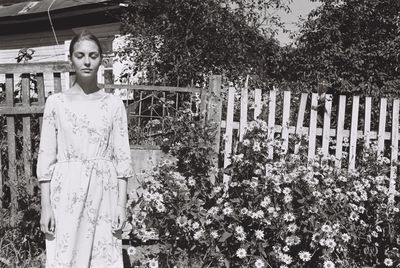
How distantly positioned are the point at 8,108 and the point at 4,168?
1.85 ft

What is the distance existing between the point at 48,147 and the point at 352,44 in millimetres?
6416

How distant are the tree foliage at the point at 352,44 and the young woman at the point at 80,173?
5309 millimetres

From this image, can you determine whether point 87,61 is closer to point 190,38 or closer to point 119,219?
point 119,219

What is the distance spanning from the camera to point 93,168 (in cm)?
258

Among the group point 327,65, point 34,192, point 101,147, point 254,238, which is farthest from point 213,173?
point 327,65

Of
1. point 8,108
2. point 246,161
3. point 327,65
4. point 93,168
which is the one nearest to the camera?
point 93,168

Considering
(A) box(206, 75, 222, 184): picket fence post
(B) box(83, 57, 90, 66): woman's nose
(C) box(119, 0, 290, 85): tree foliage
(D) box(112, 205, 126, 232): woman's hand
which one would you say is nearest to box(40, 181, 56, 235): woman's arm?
(D) box(112, 205, 126, 232): woman's hand

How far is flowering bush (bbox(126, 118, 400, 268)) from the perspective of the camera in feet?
12.4

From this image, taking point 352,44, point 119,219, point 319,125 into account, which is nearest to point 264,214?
point 319,125

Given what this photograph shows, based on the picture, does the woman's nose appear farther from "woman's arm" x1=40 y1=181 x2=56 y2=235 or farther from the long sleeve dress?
"woman's arm" x1=40 y1=181 x2=56 y2=235

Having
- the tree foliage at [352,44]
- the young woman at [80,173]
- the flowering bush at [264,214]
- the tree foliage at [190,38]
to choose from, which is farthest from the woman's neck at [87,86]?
the tree foliage at [352,44]

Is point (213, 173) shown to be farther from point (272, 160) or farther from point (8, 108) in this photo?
point (8, 108)

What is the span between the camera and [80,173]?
2.56 m

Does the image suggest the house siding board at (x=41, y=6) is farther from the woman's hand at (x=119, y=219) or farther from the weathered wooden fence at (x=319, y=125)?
the woman's hand at (x=119, y=219)
